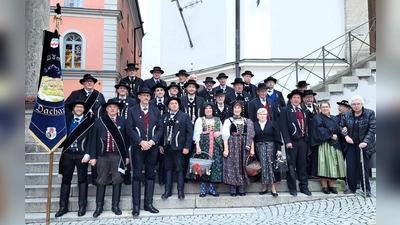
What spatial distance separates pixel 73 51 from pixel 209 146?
1503 cm

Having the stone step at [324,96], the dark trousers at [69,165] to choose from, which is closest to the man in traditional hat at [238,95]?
the stone step at [324,96]

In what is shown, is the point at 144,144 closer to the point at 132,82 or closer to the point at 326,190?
the point at 132,82

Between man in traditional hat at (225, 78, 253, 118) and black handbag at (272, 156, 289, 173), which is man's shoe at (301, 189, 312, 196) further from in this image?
man in traditional hat at (225, 78, 253, 118)

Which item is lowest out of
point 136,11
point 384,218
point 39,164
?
point 39,164

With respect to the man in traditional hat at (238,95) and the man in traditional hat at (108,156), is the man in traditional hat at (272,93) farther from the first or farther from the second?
the man in traditional hat at (108,156)

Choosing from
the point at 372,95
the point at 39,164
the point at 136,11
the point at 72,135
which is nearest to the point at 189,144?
the point at 72,135

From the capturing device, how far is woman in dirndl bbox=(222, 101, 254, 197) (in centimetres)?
597

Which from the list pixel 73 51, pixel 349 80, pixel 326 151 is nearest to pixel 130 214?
pixel 326 151

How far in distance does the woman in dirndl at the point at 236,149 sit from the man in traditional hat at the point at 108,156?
1.91 m

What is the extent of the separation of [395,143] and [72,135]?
5309mm

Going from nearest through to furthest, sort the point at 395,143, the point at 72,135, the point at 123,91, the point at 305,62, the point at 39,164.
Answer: the point at 395,143
the point at 72,135
the point at 39,164
the point at 123,91
the point at 305,62

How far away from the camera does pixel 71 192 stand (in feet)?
19.9

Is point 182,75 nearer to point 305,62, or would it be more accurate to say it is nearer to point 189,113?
point 189,113

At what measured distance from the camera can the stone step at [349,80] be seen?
8969 mm
